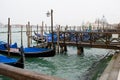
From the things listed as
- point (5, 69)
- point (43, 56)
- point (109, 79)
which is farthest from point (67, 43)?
point (5, 69)

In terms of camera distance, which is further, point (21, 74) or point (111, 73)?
point (111, 73)

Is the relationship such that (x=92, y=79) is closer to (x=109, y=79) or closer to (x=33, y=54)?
(x=109, y=79)

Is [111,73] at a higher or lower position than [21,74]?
lower

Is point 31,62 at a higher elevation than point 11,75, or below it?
below

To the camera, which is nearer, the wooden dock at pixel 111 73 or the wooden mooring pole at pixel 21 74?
the wooden mooring pole at pixel 21 74

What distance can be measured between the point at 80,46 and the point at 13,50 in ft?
15.9

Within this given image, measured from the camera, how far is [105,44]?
15562 mm

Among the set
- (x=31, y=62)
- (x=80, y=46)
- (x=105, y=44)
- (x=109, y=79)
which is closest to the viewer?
(x=109, y=79)

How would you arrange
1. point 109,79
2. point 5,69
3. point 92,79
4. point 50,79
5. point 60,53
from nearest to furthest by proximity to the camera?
point 50,79, point 5,69, point 109,79, point 92,79, point 60,53

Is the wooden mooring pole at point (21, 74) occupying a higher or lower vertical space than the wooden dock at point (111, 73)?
higher

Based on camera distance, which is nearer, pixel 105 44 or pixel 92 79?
pixel 92 79

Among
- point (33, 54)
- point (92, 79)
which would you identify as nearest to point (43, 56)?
point (33, 54)

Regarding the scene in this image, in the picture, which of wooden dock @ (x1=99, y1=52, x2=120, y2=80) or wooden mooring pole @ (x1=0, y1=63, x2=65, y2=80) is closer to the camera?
wooden mooring pole @ (x1=0, y1=63, x2=65, y2=80)

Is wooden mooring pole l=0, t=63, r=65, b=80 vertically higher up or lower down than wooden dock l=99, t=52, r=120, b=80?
higher up
